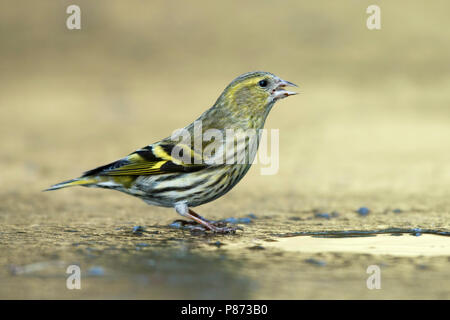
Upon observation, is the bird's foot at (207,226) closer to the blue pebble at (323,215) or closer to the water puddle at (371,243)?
the water puddle at (371,243)

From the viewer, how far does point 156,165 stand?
4.18 meters

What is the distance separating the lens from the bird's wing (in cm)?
414

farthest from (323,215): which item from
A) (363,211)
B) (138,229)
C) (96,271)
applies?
(96,271)

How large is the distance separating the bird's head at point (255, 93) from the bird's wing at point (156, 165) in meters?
0.47

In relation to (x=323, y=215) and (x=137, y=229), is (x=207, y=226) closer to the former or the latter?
(x=137, y=229)

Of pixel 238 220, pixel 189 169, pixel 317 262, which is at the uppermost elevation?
pixel 189 169

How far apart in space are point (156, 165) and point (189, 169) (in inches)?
8.5

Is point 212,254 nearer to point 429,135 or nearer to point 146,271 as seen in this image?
point 146,271

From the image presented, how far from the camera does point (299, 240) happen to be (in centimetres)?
378

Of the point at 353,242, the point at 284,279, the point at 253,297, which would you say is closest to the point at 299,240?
the point at 353,242

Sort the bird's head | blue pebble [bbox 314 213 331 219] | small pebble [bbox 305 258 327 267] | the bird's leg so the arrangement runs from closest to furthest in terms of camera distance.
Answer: small pebble [bbox 305 258 327 267] → the bird's leg → the bird's head → blue pebble [bbox 314 213 331 219]

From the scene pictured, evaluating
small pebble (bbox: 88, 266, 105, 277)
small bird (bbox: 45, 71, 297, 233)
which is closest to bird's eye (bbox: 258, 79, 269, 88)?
small bird (bbox: 45, 71, 297, 233)

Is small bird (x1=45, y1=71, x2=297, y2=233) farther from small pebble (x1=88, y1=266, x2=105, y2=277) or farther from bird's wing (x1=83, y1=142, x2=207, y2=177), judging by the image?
small pebble (x1=88, y1=266, x2=105, y2=277)

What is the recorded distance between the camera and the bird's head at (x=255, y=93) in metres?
4.41
